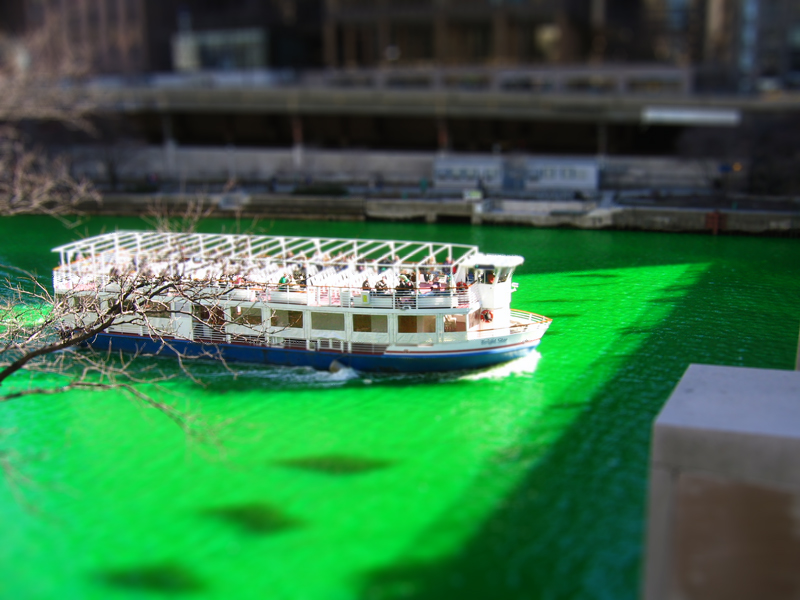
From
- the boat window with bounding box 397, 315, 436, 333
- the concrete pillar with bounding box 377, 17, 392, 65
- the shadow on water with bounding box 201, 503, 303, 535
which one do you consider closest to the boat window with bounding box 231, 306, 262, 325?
the boat window with bounding box 397, 315, 436, 333

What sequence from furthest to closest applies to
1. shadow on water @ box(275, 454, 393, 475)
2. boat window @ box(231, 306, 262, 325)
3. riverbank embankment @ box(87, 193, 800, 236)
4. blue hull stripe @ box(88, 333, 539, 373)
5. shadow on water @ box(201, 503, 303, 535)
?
riverbank embankment @ box(87, 193, 800, 236) < boat window @ box(231, 306, 262, 325) < blue hull stripe @ box(88, 333, 539, 373) < shadow on water @ box(275, 454, 393, 475) < shadow on water @ box(201, 503, 303, 535)

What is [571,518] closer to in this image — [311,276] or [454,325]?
[454,325]

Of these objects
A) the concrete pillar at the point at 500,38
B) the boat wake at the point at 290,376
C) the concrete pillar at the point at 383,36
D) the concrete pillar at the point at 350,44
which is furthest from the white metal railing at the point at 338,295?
the concrete pillar at the point at 350,44

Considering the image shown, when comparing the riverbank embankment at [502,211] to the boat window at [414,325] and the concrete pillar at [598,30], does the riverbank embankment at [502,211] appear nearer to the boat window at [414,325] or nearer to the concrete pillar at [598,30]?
the boat window at [414,325]

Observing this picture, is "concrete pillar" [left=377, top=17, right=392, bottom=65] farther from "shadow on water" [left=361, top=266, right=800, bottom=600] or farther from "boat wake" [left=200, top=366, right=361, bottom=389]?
"shadow on water" [left=361, top=266, right=800, bottom=600]

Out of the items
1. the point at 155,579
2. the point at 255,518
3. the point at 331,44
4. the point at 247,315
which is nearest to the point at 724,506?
→ the point at 255,518

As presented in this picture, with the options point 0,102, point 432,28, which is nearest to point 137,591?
point 0,102
